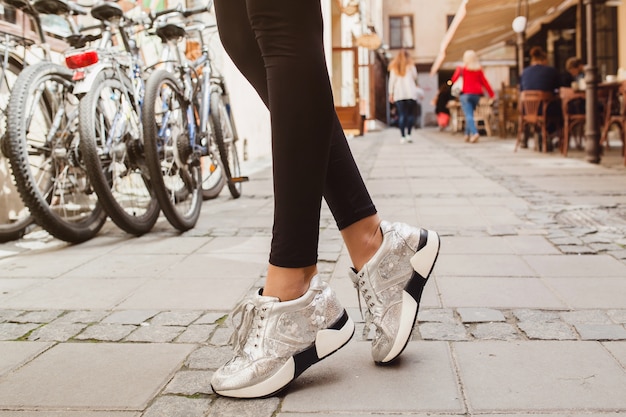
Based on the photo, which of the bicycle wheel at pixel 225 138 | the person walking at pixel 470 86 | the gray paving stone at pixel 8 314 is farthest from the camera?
the person walking at pixel 470 86

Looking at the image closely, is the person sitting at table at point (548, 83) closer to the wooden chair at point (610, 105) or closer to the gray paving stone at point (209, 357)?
the wooden chair at point (610, 105)

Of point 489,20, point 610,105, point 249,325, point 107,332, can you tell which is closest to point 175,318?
point 107,332

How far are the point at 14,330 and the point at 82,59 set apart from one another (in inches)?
67.9

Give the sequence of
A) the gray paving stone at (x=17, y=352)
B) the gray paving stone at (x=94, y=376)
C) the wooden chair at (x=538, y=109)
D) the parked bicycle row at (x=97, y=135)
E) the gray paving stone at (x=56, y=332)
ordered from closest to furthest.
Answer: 1. the gray paving stone at (x=94, y=376)
2. the gray paving stone at (x=17, y=352)
3. the gray paving stone at (x=56, y=332)
4. the parked bicycle row at (x=97, y=135)
5. the wooden chair at (x=538, y=109)

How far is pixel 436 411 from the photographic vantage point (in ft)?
4.82

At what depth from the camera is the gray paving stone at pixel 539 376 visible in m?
1.50

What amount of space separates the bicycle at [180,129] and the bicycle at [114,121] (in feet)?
0.45

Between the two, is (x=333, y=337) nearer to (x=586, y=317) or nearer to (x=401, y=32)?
(x=586, y=317)

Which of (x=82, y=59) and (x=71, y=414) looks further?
(x=82, y=59)

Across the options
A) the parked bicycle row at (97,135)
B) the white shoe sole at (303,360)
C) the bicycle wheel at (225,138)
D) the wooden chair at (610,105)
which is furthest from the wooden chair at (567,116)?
the white shoe sole at (303,360)

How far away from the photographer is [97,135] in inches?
149

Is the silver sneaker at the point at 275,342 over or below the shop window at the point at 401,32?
below

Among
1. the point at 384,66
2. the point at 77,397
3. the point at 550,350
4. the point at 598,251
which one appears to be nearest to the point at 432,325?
the point at 550,350

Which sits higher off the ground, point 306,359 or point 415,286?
point 415,286
